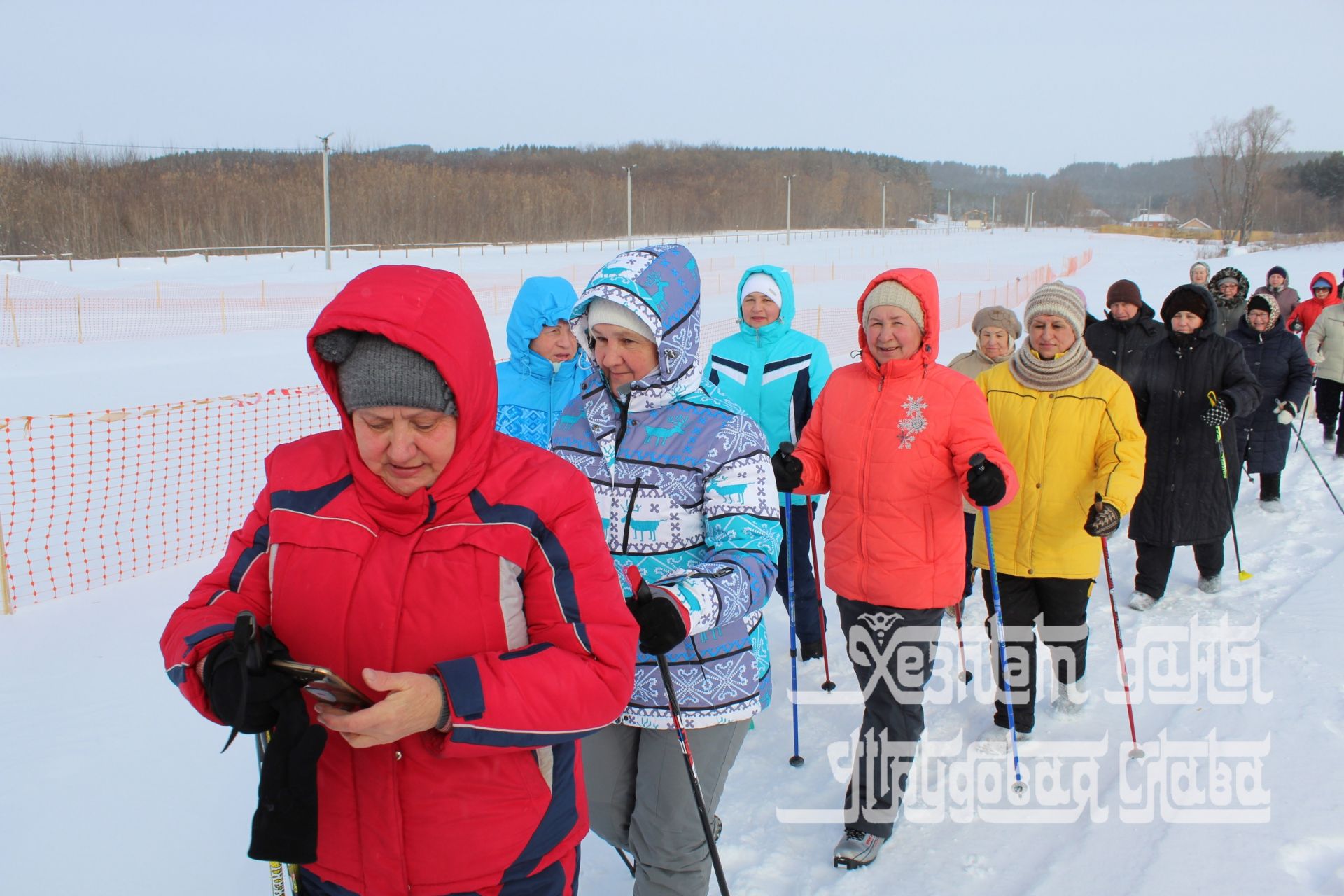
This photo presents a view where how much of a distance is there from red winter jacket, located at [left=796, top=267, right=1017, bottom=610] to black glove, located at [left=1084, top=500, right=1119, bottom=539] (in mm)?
621

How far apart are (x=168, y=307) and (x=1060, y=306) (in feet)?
85.5

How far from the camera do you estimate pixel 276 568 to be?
1.57 meters

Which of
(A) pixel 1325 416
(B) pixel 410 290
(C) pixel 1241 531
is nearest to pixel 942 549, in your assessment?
(B) pixel 410 290

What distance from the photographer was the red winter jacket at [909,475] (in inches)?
118

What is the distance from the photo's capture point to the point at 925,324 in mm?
3148

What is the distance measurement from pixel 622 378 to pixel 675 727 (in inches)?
35.3

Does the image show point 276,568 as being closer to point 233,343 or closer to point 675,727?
point 675,727

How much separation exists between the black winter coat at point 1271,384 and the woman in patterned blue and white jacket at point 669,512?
19.9ft

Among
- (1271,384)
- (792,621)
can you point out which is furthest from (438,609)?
(1271,384)

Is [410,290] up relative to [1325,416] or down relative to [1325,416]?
up

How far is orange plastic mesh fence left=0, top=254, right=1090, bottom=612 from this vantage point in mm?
5676

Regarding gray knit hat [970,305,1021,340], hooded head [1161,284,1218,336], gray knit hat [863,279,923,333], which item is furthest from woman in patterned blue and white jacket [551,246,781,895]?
hooded head [1161,284,1218,336]

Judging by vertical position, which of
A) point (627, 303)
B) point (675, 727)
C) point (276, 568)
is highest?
point (627, 303)

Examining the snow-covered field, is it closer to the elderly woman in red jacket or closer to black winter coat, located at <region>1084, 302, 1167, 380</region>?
the elderly woman in red jacket
